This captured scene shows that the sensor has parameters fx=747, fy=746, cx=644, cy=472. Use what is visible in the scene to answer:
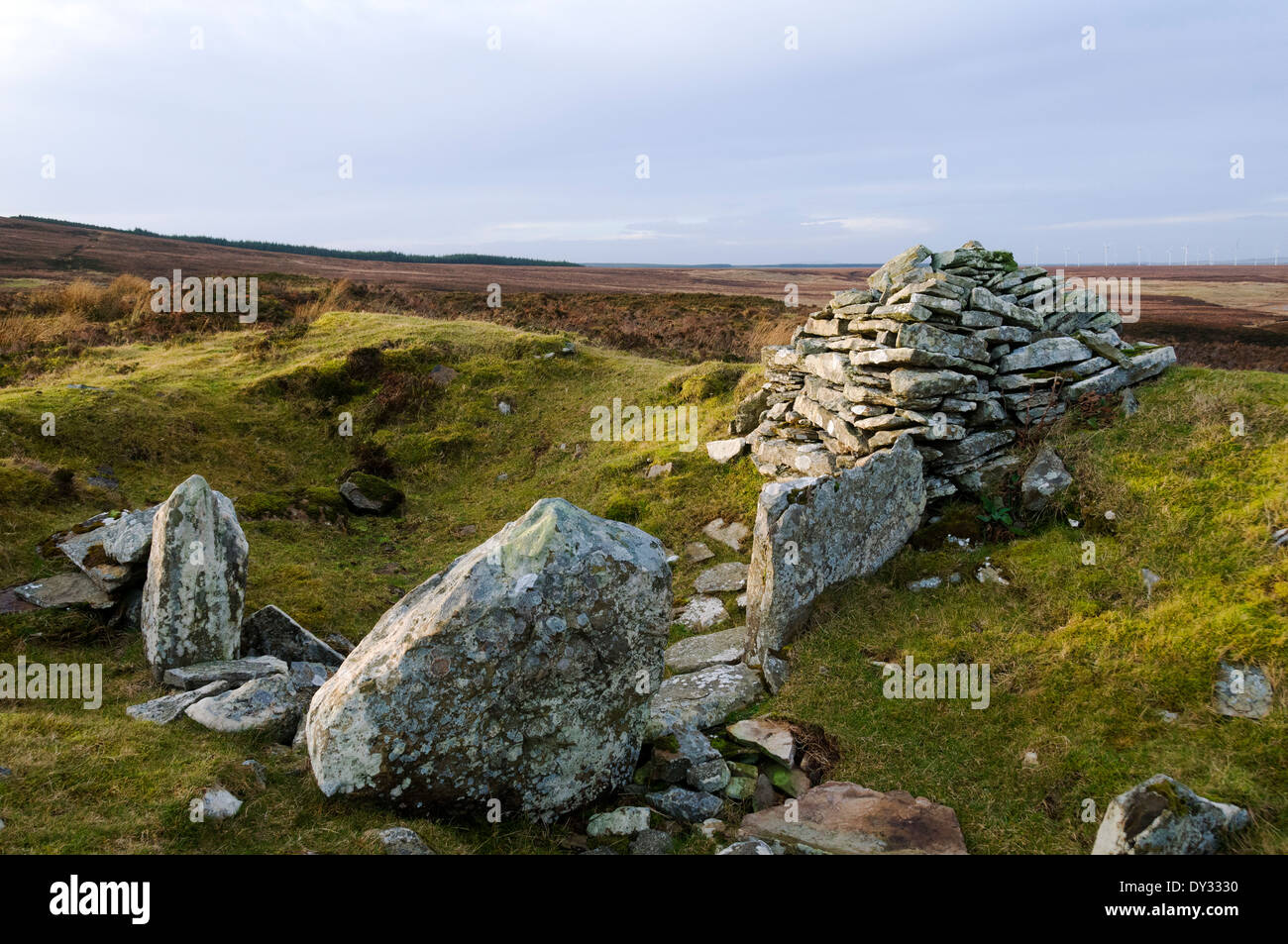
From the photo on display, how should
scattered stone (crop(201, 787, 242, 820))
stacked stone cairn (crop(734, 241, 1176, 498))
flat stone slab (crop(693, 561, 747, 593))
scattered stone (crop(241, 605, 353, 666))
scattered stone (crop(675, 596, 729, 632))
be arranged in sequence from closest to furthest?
scattered stone (crop(201, 787, 242, 820)), scattered stone (crop(241, 605, 353, 666)), scattered stone (crop(675, 596, 729, 632)), stacked stone cairn (crop(734, 241, 1176, 498)), flat stone slab (crop(693, 561, 747, 593))

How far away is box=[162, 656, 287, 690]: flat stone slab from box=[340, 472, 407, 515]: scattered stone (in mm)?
8495

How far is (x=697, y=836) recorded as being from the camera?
640cm

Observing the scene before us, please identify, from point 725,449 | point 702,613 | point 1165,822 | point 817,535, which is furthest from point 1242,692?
point 725,449

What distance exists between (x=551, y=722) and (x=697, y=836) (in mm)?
1585

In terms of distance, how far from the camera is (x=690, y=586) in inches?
499

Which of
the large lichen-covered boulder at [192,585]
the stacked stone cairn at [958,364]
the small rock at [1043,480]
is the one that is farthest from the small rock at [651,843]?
the small rock at [1043,480]

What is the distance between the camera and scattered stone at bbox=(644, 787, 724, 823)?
6.69 meters

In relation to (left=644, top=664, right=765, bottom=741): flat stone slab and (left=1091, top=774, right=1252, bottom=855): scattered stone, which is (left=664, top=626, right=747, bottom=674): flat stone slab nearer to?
(left=644, top=664, right=765, bottom=741): flat stone slab

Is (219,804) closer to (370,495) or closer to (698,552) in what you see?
(698,552)

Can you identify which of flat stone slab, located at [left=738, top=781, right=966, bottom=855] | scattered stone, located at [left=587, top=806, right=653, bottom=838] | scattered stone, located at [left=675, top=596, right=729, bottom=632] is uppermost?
scattered stone, located at [left=675, top=596, right=729, bottom=632]

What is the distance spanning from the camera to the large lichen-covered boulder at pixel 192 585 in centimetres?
875

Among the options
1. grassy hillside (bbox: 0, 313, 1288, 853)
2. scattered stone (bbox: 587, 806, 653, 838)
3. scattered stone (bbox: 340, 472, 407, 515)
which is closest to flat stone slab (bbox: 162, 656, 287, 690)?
grassy hillside (bbox: 0, 313, 1288, 853)

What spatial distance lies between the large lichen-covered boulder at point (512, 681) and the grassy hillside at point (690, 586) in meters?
0.35
